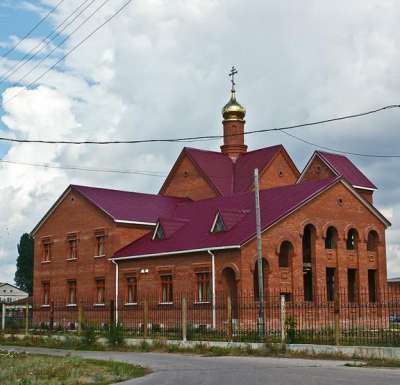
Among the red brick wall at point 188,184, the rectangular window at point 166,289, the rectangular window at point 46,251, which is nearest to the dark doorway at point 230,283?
the rectangular window at point 166,289

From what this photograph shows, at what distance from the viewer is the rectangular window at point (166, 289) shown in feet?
115

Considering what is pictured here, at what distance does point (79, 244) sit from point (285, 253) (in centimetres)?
1248

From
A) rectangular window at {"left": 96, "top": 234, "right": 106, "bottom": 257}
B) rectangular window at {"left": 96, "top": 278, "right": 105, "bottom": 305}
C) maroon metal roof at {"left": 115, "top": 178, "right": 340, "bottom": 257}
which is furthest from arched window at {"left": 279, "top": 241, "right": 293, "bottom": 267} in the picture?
rectangular window at {"left": 96, "top": 278, "right": 105, "bottom": 305}

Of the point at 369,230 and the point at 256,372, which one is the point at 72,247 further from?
the point at 256,372

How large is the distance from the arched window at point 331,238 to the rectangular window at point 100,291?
39.6 feet

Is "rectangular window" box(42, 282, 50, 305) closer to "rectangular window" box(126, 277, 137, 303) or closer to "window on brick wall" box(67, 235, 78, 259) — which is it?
"window on brick wall" box(67, 235, 78, 259)

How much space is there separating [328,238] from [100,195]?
13053 millimetres

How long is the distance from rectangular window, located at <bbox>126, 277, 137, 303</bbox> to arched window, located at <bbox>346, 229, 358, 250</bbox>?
36.6 ft

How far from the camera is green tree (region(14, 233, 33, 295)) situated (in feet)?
278

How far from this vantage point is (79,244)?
1594 inches

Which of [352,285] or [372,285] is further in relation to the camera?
[372,285]

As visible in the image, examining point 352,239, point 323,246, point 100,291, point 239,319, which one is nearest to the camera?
point 239,319

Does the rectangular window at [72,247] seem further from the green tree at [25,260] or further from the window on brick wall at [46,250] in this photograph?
the green tree at [25,260]

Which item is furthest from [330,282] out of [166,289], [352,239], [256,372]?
[256,372]
